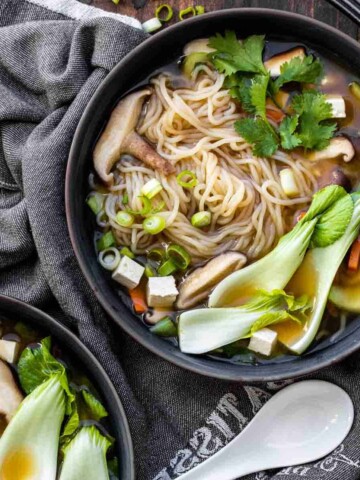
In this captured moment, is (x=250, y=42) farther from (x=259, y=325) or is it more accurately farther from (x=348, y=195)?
(x=259, y=325)

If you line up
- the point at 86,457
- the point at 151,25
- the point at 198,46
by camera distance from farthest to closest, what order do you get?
the point at 151,25 < the point at 198,46 < the point at 86,457

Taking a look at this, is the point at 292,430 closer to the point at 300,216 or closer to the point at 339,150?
the point at 300,216

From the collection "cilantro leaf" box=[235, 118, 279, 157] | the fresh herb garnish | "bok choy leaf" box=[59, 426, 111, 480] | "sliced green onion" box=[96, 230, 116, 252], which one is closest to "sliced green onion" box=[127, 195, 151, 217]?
"sliced green onion" box=[96, 230, 116, 252]

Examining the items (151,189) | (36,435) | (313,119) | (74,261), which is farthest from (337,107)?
(36,435)

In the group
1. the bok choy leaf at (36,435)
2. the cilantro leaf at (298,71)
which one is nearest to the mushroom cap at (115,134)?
the cilantro leaf at (298,71)

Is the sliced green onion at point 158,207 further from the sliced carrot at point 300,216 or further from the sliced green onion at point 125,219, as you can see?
the sliced carrot at point 300,216

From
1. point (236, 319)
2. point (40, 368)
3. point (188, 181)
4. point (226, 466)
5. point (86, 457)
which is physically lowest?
point (226, 466)

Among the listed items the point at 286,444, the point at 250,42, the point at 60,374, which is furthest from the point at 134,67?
the point at 286,444
